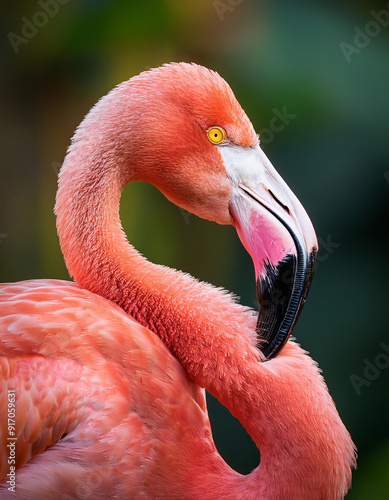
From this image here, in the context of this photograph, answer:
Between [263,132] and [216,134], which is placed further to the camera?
[263,132]

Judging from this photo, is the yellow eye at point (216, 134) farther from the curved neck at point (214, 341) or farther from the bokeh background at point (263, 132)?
the bokeh background at point (263, 132)

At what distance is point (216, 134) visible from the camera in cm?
122

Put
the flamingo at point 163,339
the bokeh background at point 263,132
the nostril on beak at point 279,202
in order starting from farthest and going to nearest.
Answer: the bokeh background at point 263,132 → the nostril on beak at point 279,202 → the flamingo at point 163,339

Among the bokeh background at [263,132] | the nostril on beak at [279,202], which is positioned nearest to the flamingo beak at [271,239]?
the nostril on beak at [279,202]

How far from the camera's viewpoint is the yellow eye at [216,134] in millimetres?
1221

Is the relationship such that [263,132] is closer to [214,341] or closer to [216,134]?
[216,134]

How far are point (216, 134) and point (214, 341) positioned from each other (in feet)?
Result: 1.57

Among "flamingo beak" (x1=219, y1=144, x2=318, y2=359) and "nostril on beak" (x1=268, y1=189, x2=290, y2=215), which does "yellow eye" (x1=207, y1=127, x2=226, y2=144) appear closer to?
"flamingo beak" (x1=219, y1=144, x2=318, y2=359)

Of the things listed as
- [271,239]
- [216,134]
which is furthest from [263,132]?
[271,239]

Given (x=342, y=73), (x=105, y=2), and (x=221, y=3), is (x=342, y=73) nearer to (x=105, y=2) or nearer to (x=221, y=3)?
(x=221, y=3)

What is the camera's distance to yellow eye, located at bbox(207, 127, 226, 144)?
1221 mm

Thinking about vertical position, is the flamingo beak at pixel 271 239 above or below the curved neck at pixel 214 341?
above

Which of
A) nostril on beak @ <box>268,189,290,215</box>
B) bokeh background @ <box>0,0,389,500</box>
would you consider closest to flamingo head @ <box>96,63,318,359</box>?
nostril on beak @ <box>268,189,290,215</box>

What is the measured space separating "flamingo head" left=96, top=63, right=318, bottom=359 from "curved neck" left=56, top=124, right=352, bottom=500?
0.21 feet
